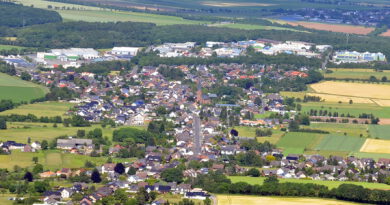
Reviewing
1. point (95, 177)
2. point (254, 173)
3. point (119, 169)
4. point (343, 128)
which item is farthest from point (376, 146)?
point (95, 177)

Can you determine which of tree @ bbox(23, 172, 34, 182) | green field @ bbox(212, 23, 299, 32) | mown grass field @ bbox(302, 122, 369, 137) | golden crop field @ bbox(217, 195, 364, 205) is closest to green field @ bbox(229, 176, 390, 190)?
golden crop field @ bbox(217, 195, 364, 205)

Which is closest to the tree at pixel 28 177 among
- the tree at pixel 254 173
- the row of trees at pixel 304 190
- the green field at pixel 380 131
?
the row of trees at pixel 304 190

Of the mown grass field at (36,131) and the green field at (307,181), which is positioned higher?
the green field at (307,181)

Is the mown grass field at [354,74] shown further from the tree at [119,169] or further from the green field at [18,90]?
the tree at [119,169]

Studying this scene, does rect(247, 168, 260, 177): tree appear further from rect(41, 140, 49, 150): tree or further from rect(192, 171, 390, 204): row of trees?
rect(41, 140, 49, 150): tree

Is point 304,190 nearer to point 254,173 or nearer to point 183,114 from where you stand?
point 254,173
